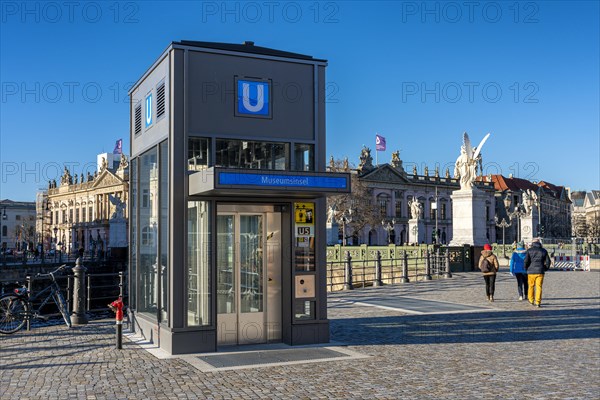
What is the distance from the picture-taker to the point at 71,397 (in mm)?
8008

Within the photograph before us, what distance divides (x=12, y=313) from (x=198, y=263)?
499cm

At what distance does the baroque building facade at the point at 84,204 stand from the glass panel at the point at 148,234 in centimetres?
10014

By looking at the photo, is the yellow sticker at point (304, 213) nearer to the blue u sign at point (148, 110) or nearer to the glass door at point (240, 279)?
the glass door at point (240, 279)

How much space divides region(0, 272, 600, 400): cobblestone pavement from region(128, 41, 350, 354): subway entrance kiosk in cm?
114

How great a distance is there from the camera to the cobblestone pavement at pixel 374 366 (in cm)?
841

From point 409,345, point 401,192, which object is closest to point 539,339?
point 409,345

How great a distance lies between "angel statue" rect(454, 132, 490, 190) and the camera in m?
33.0

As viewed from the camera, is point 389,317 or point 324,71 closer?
point 324,71

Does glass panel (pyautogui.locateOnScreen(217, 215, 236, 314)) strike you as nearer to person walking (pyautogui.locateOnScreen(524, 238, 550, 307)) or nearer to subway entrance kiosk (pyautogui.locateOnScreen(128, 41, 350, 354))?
subway entrance kiosk (pyautogui.locateOnScreen(128, 41, 350, 354))

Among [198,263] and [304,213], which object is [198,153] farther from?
[304,213]

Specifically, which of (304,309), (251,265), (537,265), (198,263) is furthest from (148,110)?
(537,265)

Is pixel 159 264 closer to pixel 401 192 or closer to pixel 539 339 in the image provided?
pixel 539 339

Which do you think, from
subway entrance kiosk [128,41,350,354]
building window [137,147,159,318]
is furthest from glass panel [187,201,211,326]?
building window [137,147,159,318]

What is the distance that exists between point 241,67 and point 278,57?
72cm
